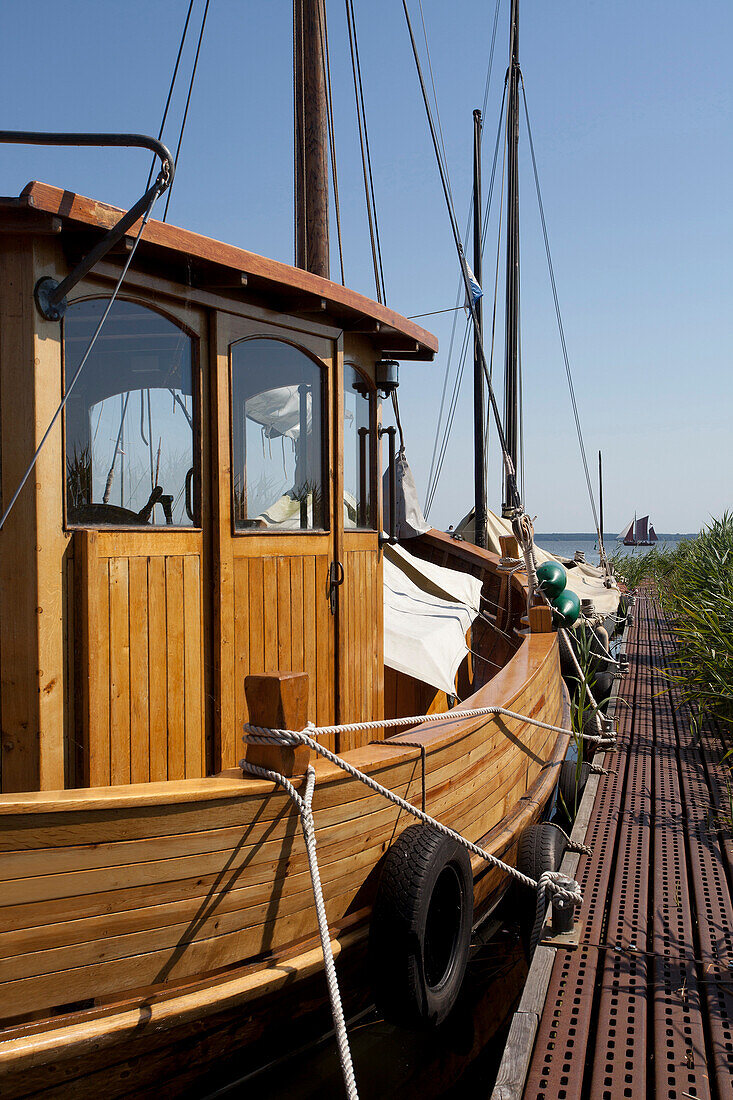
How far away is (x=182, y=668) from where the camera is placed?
11.0ft

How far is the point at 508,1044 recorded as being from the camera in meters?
3.09

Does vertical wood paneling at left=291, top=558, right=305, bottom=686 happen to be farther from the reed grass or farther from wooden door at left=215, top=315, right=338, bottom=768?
the reed grass

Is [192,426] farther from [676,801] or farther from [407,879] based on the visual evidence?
[676,801]

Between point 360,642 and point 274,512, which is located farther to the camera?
point 360,642

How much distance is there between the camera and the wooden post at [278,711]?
2.55m

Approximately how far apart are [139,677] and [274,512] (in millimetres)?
1037

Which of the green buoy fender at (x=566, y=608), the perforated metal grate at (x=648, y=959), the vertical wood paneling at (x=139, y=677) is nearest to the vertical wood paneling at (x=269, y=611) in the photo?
the vertical wood paneling at (x=139, y=677)

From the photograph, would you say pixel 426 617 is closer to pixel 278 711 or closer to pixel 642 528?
pixel 278 711

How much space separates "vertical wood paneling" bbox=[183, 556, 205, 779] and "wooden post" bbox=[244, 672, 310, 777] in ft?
2.72

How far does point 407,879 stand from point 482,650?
4.90 m

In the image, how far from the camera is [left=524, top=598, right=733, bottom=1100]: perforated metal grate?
2955 millimetres

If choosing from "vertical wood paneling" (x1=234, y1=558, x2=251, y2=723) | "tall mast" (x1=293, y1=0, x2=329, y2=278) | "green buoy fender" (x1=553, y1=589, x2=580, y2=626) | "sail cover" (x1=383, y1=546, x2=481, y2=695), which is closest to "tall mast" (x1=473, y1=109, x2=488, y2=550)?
"green buoy fender" (x1=553, y1=589, x2=580, y2=626)

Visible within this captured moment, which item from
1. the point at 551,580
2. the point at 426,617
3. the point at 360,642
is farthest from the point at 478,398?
the point at 360,642

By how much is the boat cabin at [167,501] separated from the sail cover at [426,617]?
2.13 ft
